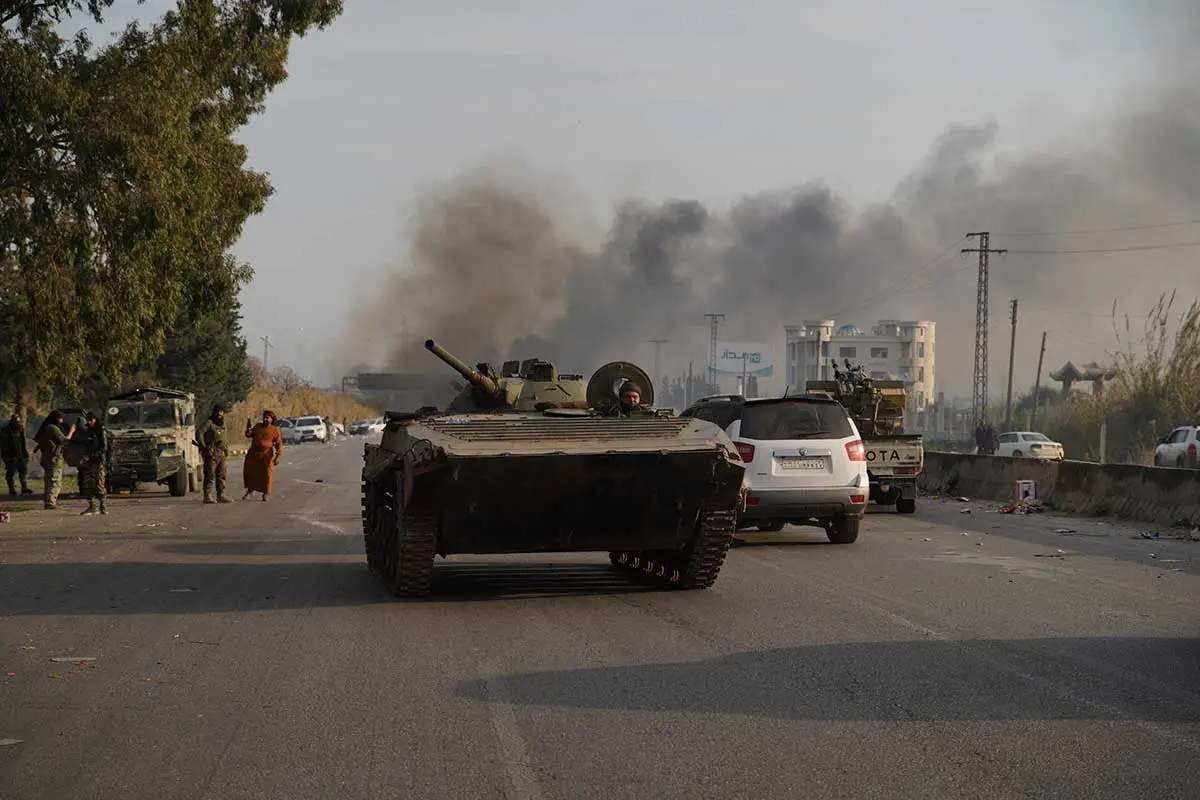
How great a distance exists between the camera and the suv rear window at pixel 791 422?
57.3 ft

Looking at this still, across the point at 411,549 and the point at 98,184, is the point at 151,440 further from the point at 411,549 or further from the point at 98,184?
the point at 411,549

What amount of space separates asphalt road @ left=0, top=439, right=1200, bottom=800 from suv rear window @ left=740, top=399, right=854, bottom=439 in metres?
1.94

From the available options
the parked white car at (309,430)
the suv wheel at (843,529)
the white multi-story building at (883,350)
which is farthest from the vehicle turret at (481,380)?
the white multi-story building at (883,350)

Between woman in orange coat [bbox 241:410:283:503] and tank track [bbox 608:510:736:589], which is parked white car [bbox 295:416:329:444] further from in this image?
tank track [bbox 608:510:736:589]

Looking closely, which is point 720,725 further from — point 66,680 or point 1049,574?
point 1049,574

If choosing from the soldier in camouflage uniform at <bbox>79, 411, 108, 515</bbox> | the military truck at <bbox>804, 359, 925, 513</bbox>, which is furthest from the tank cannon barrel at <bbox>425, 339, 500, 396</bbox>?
the soldier in camouflage uniform at <bbox>79, 411, 108, 515</bbox>

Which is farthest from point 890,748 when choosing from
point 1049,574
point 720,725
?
point 1049,574

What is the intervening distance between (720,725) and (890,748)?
Result: 2.86 feet

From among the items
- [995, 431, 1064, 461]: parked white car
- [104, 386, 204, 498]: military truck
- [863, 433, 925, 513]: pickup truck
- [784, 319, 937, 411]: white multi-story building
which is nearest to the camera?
[863, 433, 925, 513]: pickup truck

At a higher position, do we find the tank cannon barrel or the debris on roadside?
the tank cannon barrel

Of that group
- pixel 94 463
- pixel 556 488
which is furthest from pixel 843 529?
pixel 94 463

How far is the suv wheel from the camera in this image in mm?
17969

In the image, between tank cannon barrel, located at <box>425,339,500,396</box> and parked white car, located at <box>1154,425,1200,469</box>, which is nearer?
tank cannon barrel, located at <box>425,339,500,396</box>

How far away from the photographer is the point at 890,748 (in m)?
6.78
